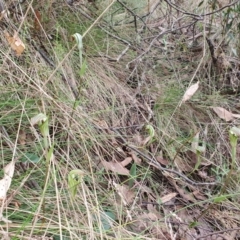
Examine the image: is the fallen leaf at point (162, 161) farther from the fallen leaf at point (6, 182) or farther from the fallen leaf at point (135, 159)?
the fallen leaf at point (6, 182)

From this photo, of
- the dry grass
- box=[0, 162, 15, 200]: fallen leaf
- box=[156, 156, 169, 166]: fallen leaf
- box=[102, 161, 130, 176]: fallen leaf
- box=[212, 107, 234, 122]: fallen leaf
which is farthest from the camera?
box=[212, 107, 234, 122]: fallen leaf

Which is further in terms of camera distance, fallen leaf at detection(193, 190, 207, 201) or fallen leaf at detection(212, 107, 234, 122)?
fallen leaf at detection(212, 107, 234, 122)

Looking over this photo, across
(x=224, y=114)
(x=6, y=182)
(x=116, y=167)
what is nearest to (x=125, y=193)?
(x=116, y=167)

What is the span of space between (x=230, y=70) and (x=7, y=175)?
1363mm

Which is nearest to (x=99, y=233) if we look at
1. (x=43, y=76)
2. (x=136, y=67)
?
(x=43, y=76)

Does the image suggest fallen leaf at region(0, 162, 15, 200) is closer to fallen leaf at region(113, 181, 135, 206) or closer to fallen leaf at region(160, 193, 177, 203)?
fallen leaf at region(113, 181, 135, 206)

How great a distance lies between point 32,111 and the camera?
1.36m

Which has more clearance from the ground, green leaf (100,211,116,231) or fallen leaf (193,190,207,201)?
green leaf (100,211,116,231)

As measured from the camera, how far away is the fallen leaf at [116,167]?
137 cm

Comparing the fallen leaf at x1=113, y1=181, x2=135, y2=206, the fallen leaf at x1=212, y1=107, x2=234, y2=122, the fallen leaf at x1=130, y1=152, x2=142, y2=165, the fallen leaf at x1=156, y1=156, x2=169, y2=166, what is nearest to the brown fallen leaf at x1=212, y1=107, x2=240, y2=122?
the fallen leaf at x1=212, y1=107, x2=234, y2=122

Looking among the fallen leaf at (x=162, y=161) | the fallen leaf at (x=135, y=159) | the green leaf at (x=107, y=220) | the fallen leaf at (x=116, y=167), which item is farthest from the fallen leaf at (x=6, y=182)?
the fallen leaf at (x=162, y=161)

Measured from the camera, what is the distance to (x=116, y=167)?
139 cm

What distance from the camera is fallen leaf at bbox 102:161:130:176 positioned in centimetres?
137

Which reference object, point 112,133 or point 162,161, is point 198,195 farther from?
point 112,133
